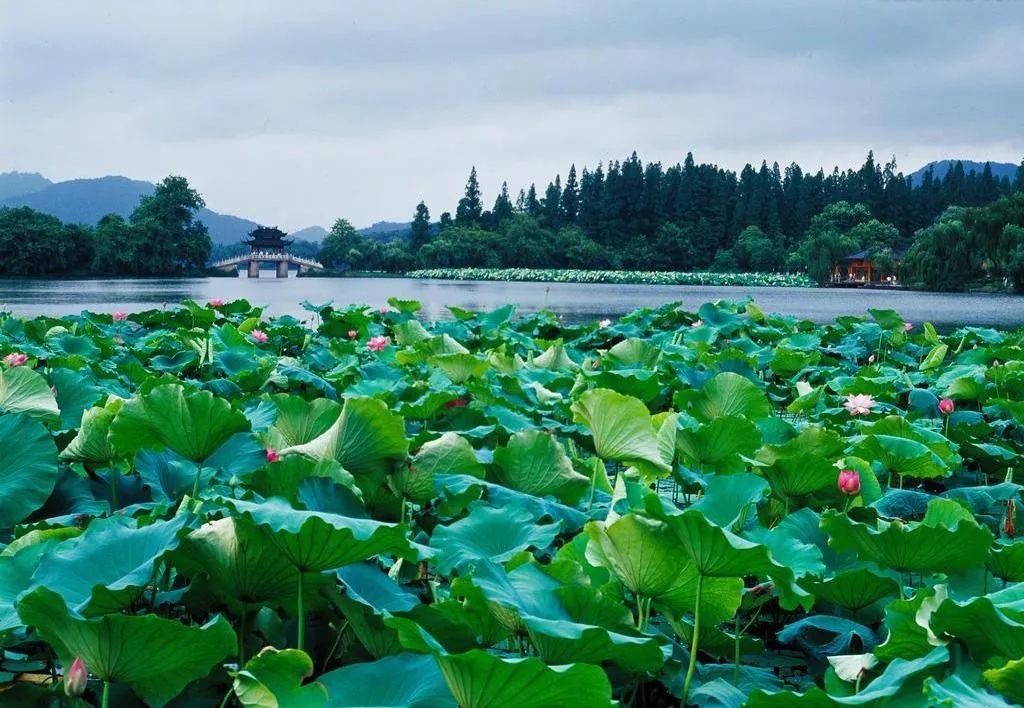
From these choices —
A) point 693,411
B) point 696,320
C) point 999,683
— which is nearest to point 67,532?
point 999,683

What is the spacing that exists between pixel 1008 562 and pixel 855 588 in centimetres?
19

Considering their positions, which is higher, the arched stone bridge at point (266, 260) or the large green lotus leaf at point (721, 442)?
the arched stone bridge at point (266, 260)

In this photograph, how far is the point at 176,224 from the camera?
3750 centimetres

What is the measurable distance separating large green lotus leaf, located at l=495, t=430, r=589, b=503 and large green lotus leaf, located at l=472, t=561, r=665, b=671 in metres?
0.52

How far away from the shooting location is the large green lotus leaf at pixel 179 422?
1.33m

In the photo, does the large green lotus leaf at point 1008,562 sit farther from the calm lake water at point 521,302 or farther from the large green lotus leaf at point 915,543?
the calm lake water at point 521,302

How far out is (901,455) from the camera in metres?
1.92

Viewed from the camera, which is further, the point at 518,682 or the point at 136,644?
the point at 136,644

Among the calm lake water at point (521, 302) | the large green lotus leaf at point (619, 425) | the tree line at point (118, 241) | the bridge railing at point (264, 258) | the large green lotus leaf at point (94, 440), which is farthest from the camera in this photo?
the bridge railing at point (264, 258)

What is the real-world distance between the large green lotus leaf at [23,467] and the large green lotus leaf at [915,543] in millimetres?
1091

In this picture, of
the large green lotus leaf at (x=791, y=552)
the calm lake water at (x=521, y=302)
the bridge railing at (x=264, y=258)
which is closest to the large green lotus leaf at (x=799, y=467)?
the large green lotus leaf at (x=791, y=552)

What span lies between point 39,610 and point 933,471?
Result: 173 cm

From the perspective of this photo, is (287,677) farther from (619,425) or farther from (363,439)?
(619,425)

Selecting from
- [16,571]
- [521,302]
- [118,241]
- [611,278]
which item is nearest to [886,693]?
[16,571]
